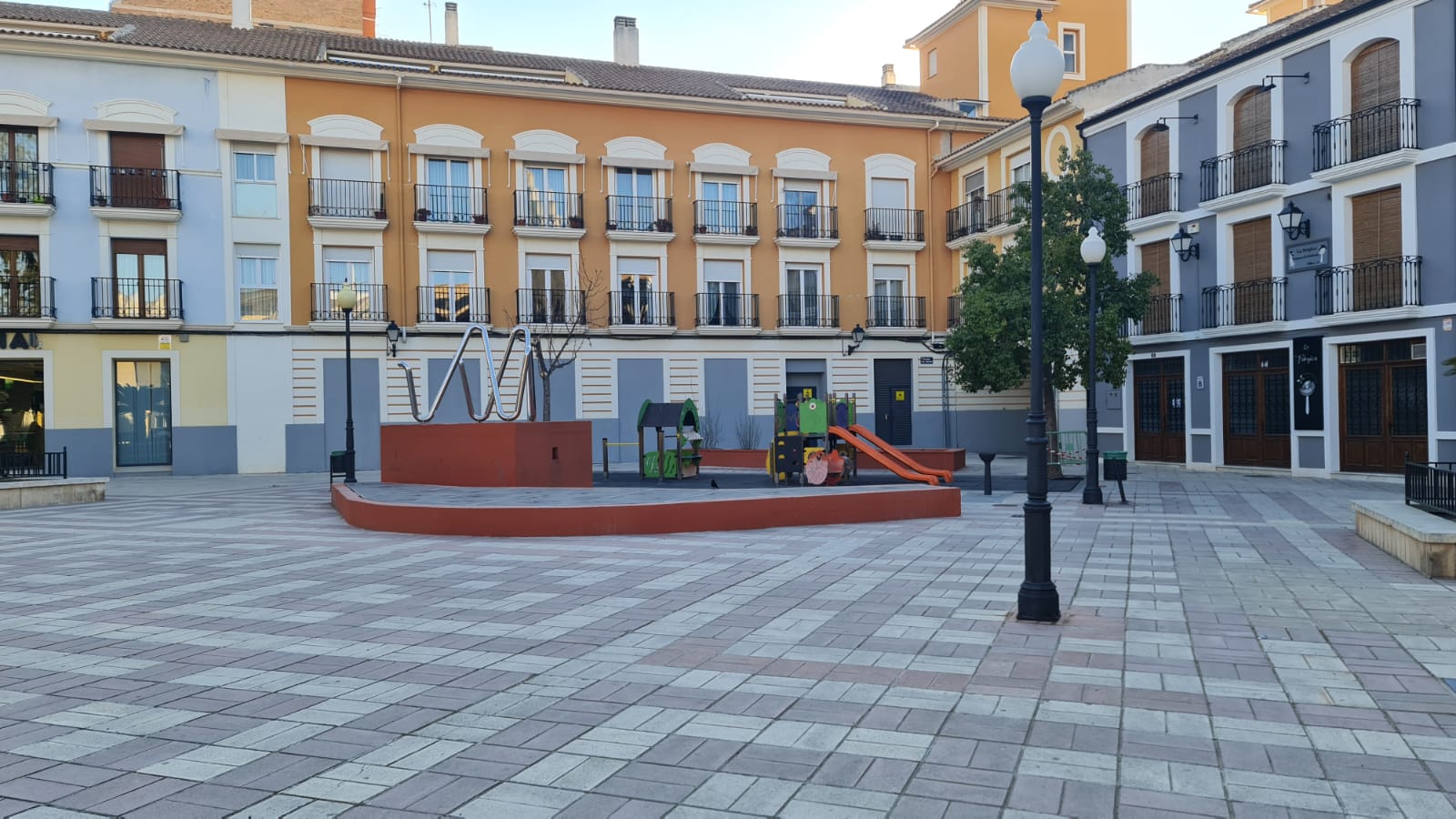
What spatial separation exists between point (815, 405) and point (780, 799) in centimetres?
1407

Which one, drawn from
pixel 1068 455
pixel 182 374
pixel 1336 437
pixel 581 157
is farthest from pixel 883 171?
pixel 182 374

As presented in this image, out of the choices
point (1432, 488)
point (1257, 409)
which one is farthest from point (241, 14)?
point (1432, 488)

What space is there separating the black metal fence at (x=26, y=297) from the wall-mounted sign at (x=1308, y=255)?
31.5m

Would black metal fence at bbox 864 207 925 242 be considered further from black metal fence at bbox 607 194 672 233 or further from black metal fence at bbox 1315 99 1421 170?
black metal fence at bbox 1315 99 1421 170

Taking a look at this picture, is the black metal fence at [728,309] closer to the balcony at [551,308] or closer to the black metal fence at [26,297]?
the balcony at [551,308]

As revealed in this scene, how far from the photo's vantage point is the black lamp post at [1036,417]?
7.42 meters

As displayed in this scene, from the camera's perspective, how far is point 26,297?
2752 centimetres

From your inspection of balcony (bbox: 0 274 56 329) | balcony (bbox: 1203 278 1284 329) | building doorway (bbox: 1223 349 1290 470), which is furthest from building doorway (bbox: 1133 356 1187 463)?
balcony (bbox: 0 274 56 329)

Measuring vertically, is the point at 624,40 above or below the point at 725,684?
above

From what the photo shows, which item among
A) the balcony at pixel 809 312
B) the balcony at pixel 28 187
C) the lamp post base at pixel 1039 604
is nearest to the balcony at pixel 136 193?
the balcony at pixel 28 187

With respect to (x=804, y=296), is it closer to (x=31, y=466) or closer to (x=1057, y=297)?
(x=1057, y=297)

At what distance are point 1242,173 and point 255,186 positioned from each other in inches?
1045

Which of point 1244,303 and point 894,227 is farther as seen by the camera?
point 894,227

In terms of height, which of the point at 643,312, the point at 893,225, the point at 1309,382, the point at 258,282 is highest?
the point at 893,225
